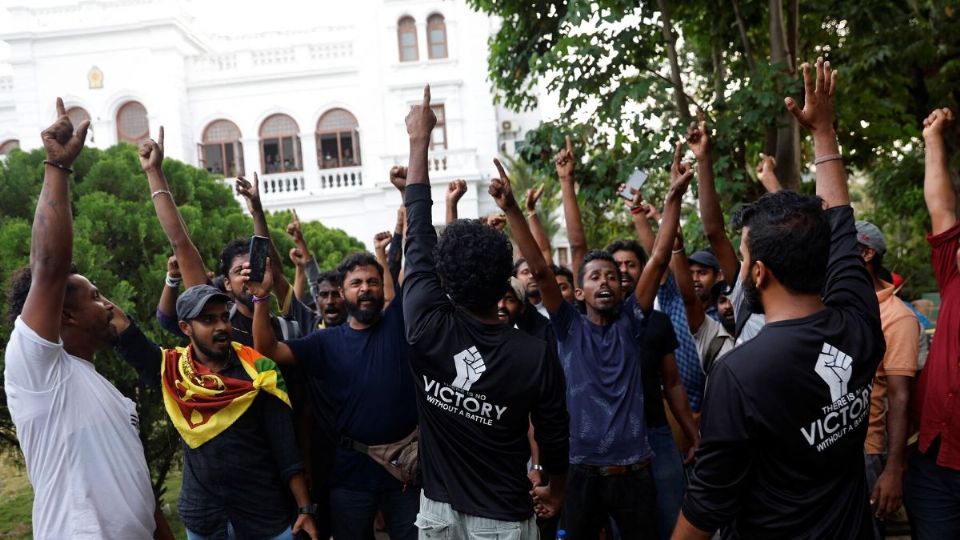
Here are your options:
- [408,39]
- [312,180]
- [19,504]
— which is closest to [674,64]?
[19,504]

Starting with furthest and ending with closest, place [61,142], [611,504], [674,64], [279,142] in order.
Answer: [279,142] < [674,64] < [611,504] < [61,142]

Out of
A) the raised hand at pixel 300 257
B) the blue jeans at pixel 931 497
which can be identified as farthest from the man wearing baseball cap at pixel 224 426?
the blue jeans at pixel 931 497

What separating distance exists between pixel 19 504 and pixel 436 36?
21076 millimetres

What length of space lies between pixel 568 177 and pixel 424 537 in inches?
83.1

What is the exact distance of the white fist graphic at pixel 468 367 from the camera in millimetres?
2795

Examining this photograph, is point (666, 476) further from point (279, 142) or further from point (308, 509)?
point (279, 142)

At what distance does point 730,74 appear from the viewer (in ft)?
27.9

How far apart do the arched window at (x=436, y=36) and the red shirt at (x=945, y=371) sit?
960 inches

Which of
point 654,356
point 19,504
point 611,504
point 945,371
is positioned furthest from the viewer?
point 19,504

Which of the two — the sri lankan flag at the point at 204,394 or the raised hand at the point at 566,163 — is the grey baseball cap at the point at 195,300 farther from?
the raised hand at the point at 566,163

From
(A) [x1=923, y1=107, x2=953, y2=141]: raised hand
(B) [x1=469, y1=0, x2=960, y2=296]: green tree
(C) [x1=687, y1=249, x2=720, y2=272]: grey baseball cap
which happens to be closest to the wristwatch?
(C) [x1=687, y1=249, x2=720, y2=272]: grey baseball cap

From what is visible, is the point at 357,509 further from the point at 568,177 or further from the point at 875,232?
the point at 875,232

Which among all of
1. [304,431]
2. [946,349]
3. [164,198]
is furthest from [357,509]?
[946,349]

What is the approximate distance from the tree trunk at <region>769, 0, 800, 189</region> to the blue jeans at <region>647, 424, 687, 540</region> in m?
3.75
